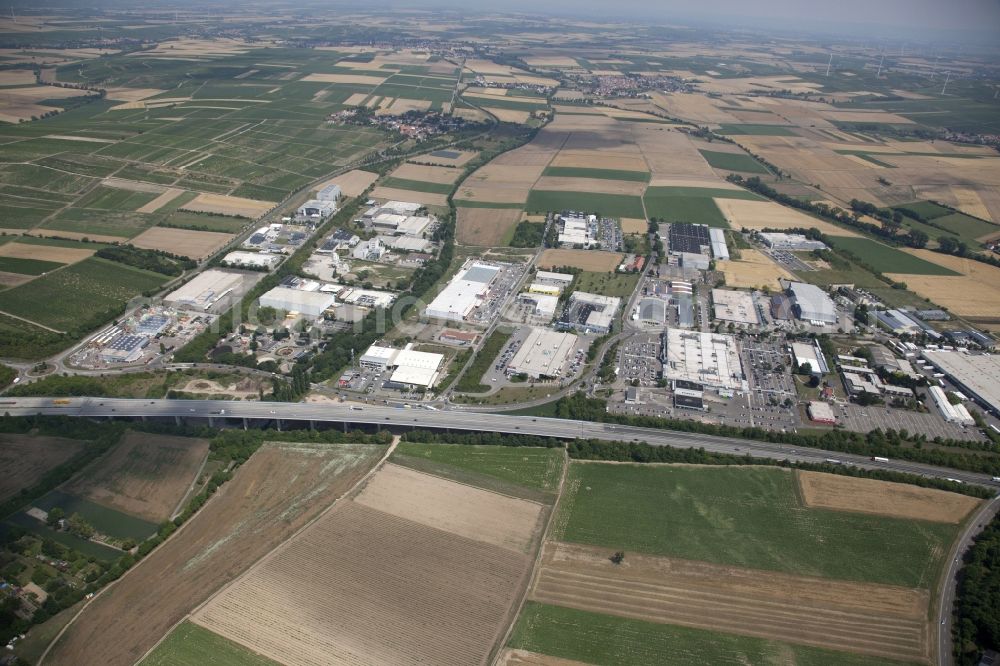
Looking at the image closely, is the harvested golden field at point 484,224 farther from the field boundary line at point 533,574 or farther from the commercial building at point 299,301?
the field boundary line at point 533,574

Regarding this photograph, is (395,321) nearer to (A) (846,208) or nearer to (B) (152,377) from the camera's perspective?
(B) (152,377)

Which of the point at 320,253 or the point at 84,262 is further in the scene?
the point at 320,253

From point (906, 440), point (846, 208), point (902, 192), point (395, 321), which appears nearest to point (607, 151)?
point (846, 208)

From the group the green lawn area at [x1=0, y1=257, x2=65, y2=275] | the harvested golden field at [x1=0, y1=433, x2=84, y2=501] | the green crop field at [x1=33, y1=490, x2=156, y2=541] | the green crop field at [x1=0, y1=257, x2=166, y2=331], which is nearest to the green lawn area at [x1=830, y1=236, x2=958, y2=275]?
the green crop field at [x1=33, y1=490, x2=156, y2=541]

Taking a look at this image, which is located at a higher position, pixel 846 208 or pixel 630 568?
pixel 846 208

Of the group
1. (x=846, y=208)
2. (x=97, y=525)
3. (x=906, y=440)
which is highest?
(x=846, y=208)

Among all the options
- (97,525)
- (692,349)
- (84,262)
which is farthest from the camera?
(84,262)
